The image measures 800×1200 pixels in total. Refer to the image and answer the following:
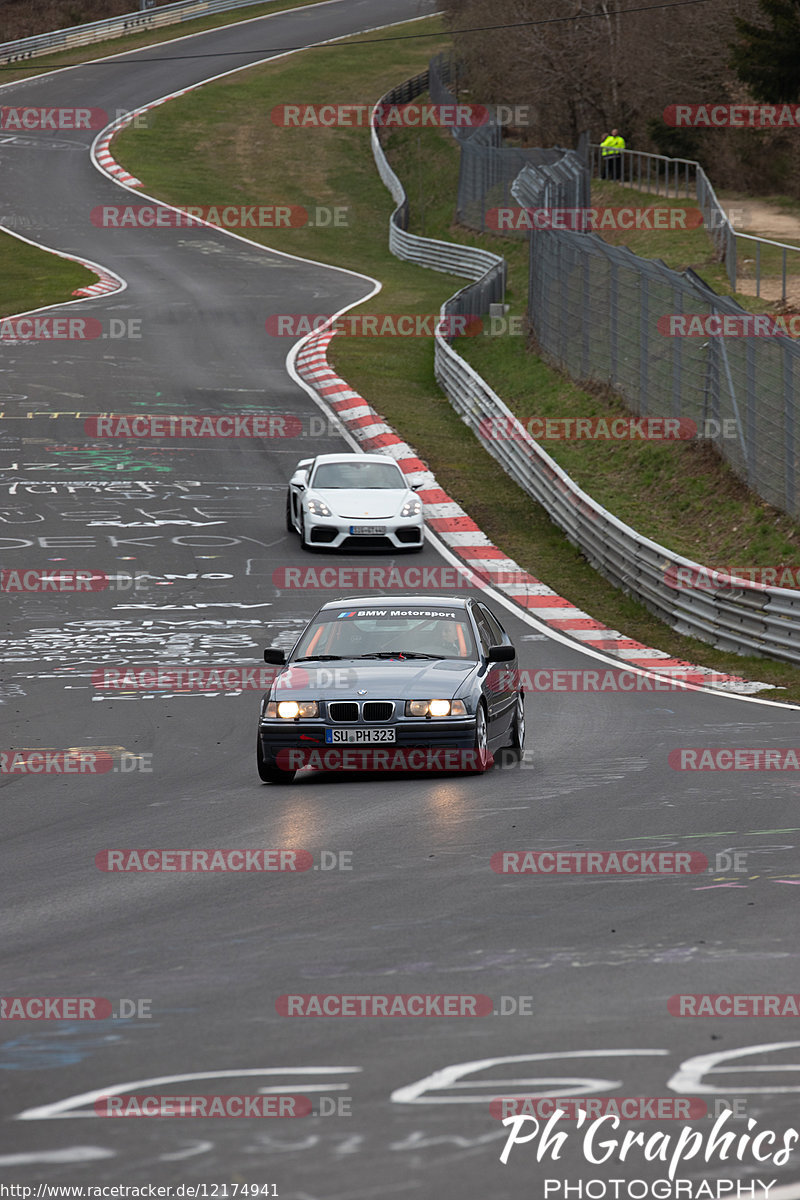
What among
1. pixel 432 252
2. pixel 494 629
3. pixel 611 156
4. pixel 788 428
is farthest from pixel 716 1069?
pixel 432 252

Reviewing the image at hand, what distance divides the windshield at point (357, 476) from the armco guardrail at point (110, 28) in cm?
6286

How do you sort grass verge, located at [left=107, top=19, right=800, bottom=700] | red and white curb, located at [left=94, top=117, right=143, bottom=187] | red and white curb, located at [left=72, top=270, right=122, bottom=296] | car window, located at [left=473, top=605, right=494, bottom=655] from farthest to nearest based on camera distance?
red and white curb, located at [left=94, top=117, right=143, bottom=187]
red and white curb, located at [left=72, top=270, right=122, bottom=296]
grass verge, located at [left=107, top=19, right=800, bottom=700]
car window, located at [left=473, top=605, right=494, bottom=655]

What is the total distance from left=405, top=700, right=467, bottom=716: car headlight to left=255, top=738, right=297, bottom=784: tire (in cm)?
101

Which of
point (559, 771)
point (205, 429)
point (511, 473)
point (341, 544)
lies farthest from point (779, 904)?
point (205, 429)

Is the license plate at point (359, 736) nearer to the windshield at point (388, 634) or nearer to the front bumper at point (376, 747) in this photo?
the front bumper at point (376, 747)

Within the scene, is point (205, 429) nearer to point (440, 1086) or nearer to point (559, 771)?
point (559, 771)

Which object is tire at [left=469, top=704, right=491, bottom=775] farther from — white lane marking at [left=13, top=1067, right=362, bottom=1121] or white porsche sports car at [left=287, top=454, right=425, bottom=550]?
white porsche sports car at [left=287, top=454, right=425, bottom=550]

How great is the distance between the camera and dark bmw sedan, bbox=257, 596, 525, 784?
38.1 ft

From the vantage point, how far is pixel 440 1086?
5.24 m

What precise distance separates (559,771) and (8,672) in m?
7.63

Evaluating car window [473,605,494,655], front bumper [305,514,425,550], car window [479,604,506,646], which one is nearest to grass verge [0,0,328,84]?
front bumper [305,514,425,550]

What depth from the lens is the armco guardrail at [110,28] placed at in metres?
81.1

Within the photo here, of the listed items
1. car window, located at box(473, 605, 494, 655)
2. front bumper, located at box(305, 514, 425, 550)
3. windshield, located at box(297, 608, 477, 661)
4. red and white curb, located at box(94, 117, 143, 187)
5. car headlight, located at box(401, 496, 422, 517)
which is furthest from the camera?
red and white curb, located at box(94, 117, 143, 187)

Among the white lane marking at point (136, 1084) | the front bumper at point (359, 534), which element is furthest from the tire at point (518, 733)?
the front bumper at point (359, 534)
